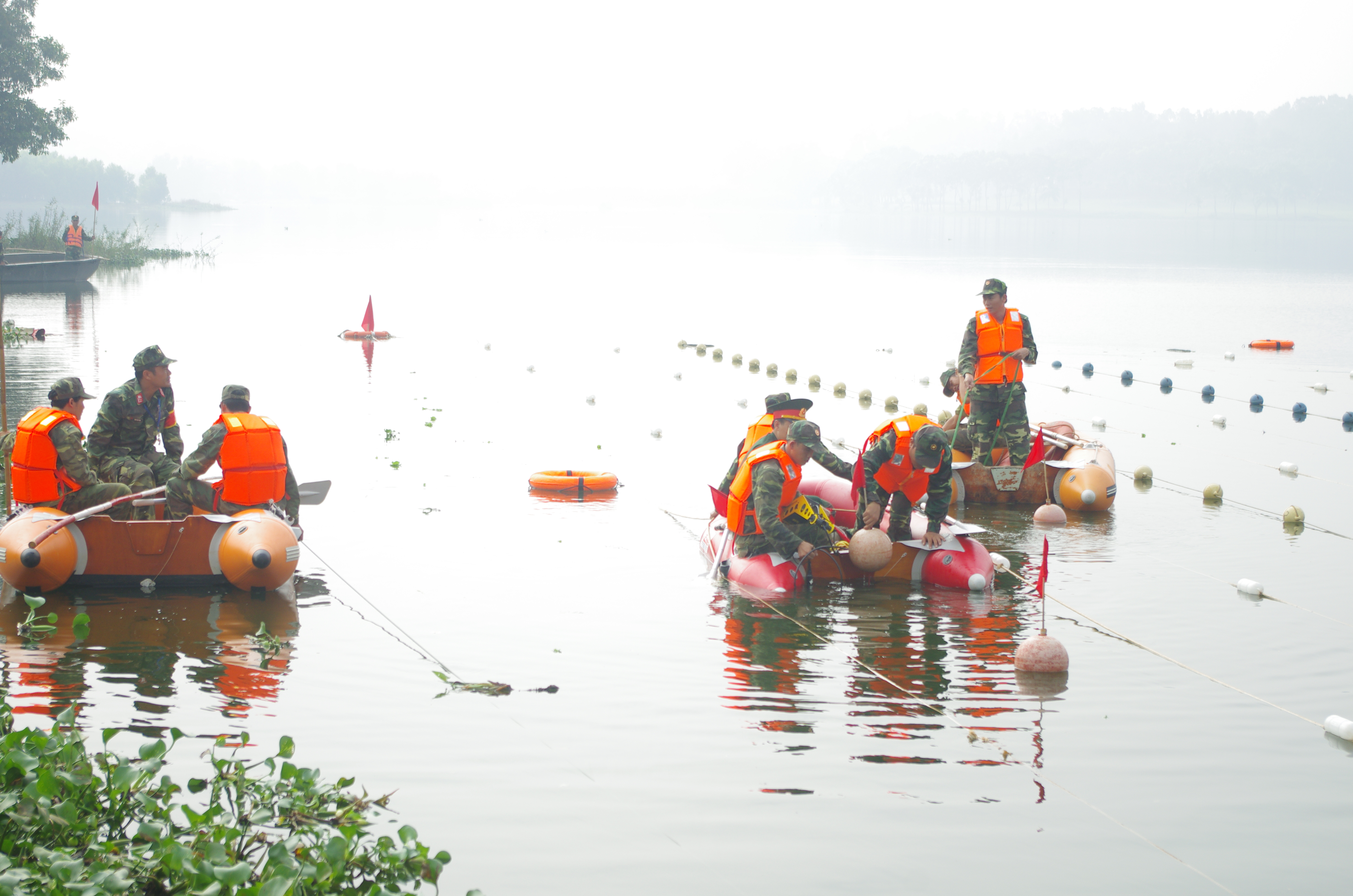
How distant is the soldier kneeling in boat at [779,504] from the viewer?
10.4 m

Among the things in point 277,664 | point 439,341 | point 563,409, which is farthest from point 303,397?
point 277,664

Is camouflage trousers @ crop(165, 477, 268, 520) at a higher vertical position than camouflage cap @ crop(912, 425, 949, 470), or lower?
lower

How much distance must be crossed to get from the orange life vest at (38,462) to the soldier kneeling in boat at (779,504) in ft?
18.2

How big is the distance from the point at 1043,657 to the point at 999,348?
20.3ft

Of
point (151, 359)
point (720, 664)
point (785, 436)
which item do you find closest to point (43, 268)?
point (151, 359)

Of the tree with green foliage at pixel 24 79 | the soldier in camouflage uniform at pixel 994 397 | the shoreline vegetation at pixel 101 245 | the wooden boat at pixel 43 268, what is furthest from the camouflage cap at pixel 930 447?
the tree with green foliage at pixel 24 79

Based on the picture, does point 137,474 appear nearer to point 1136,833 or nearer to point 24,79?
A: point 1136,833

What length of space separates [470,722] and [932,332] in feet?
104

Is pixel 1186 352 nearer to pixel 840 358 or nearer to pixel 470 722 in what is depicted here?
pixel 840 358

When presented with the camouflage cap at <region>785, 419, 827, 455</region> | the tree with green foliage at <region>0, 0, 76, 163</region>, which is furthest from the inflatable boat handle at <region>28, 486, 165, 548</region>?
the tree with green foliage at <region>0, 0, 76, 163</region>

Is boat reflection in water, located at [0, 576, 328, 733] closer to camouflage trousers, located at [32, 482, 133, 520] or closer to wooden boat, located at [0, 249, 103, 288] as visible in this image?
camouflage trousers, located at [32, 482, 133, 520]

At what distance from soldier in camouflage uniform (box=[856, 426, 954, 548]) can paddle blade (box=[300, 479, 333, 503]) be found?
211 inches

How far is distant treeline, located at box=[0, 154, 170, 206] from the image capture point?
174125 mm

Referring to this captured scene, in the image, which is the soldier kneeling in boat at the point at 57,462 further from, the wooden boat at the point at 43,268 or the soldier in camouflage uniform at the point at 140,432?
the wooden boat at the point at 43,268
